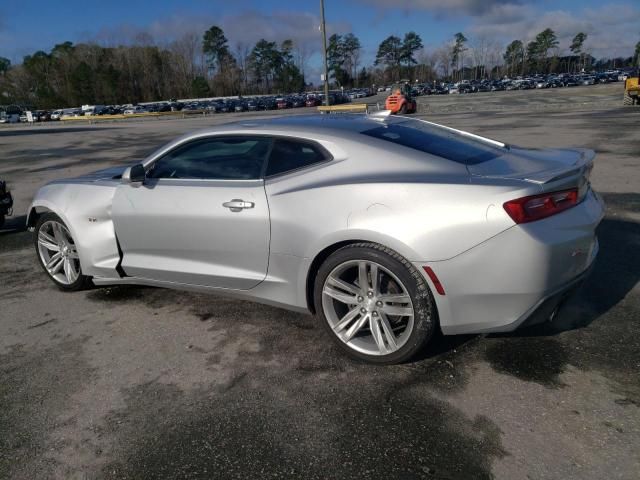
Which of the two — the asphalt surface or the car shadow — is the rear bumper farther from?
the car shadow

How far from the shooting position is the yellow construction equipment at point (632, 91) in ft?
87.6

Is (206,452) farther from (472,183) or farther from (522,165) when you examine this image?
(522,165)

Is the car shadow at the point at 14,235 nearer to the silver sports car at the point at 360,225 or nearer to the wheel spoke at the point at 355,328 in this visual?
the silver sports car at the point at 360,225

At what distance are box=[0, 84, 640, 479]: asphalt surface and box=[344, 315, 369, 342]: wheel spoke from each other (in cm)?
17

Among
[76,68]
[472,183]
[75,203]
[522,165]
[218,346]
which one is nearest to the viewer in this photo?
[472,183]

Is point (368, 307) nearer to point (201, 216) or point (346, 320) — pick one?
point (346, 320)

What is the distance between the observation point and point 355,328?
3279mm

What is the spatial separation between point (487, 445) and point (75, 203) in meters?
3.77

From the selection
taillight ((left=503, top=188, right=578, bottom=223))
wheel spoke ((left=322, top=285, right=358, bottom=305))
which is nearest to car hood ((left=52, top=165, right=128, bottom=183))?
wheel spoke ((left=322, top=285, right=358, bottom=305))

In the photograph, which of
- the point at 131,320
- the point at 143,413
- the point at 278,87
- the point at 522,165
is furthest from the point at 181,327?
the point at 278,87

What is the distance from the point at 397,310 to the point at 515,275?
72cm

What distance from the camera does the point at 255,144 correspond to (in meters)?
3.72

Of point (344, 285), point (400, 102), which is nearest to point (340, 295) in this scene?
point (344, 285)

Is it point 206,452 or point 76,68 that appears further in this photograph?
point 76,68
